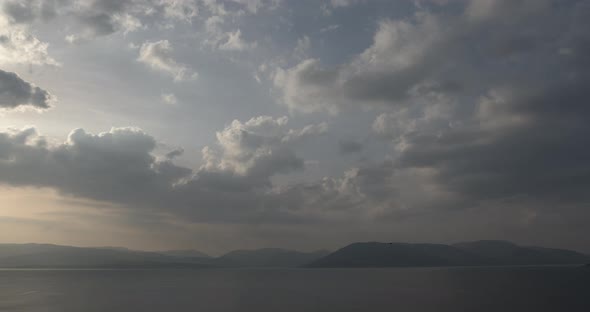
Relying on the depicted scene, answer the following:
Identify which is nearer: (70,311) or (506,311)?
(506,311)

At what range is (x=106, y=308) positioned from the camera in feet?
326

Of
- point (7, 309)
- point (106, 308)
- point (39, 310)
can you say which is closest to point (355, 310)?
point (106, 308)

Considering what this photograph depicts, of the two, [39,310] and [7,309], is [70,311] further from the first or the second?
[7,309]

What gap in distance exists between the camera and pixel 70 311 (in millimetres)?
94562

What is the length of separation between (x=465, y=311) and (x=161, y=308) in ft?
220

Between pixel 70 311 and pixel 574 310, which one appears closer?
pixel 574 310

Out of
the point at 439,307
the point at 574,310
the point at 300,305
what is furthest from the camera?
the point at 300,305

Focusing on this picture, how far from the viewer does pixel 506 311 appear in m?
86.6

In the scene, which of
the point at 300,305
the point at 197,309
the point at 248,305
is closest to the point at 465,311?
the point at 300,305

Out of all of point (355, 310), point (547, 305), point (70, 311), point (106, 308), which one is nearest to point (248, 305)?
point (355, 310)

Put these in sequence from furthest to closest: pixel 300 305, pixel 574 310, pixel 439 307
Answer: pixel 300 305 → pixel 439 307 → pixel 574 310

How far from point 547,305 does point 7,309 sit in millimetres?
125725

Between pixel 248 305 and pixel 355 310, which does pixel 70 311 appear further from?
pixel 355 310

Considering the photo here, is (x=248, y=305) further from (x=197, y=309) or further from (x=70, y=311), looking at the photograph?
(x=70, y=311)
